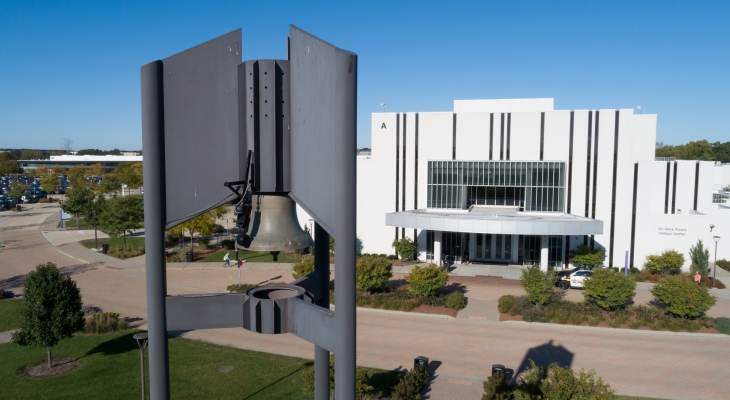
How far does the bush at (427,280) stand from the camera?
2303 cm

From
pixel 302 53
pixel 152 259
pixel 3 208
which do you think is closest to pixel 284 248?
pixel 152 259

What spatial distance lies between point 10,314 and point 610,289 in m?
23.5

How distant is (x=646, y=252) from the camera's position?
3075 cm

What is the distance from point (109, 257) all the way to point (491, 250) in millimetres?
24325

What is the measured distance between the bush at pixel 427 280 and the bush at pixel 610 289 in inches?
238

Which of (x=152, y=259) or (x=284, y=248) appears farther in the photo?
(x=284, y=248)

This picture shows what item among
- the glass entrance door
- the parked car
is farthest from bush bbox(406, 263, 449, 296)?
the glass entrance door

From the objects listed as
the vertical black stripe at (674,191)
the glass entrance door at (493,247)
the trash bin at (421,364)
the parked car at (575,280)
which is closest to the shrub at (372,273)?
the trash bin at (421,364)

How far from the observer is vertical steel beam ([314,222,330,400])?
20.5 ft

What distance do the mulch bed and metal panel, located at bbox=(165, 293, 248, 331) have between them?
12.3 meters

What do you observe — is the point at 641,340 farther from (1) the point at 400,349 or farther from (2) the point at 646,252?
(2) the point at 646,252

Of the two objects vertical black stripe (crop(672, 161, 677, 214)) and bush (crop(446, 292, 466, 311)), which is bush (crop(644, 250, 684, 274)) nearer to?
vertical black stripe (crop(672, 161, 677, 214))

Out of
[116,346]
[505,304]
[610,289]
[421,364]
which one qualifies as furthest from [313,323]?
[610,289]

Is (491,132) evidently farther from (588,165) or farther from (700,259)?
(700,259)
